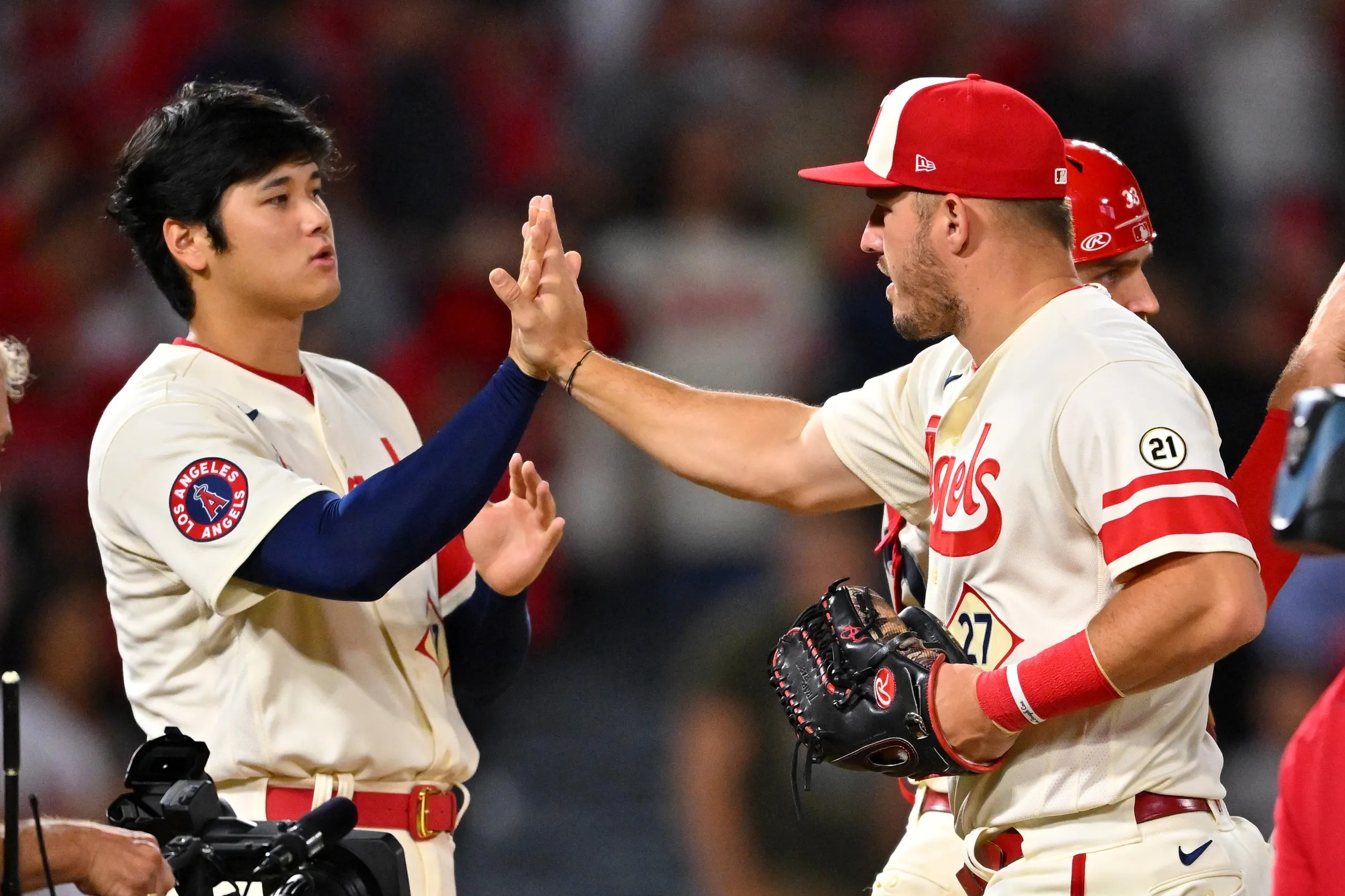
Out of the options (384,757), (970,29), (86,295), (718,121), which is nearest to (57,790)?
(86,295)

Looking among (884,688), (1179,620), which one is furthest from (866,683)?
(1179,620)

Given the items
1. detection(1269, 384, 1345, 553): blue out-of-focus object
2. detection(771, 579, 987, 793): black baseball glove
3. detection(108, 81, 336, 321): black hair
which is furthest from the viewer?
detection(108, 81, 336, 321): black hair

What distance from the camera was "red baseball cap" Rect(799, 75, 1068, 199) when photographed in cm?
257

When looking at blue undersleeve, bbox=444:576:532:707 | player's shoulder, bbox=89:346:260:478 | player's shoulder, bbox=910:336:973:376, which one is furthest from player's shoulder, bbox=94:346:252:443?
player's shoulder, bbox=910:336:973:376

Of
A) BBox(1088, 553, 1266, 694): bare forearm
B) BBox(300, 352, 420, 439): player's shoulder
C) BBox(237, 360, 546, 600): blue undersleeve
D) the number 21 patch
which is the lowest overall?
BBox(1088, 553, 1266, 694): bare forearm

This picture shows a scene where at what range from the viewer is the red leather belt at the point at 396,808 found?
8.98 ft

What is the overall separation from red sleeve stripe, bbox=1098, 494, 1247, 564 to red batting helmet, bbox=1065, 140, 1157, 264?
3.56 feet

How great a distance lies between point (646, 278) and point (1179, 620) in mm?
4114

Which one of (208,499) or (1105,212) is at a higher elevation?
(1105,212)

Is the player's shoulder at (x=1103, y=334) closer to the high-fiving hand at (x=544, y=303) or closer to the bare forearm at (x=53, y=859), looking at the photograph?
the high-fiving hand at (x=544, y=303)

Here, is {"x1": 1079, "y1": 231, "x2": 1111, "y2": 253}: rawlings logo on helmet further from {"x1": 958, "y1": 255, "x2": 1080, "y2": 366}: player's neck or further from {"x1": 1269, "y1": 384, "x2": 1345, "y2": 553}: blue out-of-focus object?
{"x1": 1269, "y1": 384, "x2": 1345, "y2": 553}: blue out-of-focus object

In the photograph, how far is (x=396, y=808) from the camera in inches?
112

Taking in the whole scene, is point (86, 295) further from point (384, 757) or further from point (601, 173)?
point (384, 757)

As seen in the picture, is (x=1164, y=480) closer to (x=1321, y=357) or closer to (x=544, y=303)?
(x=1321, y=357)
